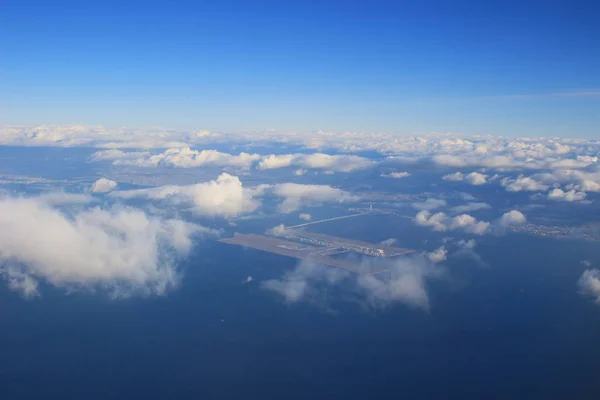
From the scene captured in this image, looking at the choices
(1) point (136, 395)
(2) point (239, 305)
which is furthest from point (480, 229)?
(1) point (136, 395)

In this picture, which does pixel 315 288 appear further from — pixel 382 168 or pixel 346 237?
pixel 382 168

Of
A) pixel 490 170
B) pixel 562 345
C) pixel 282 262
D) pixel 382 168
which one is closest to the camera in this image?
pixel 562 345

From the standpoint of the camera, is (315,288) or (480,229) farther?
(480,229)

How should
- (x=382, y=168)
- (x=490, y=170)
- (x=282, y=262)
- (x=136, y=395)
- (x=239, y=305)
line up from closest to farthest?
(x=136, y=395) → (x=239, y=305) → (x=282, y=262) → (x=490, y=170) → (x=382, y=168)

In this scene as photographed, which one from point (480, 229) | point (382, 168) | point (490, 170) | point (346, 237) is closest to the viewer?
point (346, 237)

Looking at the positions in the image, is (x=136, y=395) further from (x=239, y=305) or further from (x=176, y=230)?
(x=176, y=230)

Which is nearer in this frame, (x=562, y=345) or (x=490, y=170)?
(x=562, y=345)

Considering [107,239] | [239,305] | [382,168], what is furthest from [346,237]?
[382,168]
